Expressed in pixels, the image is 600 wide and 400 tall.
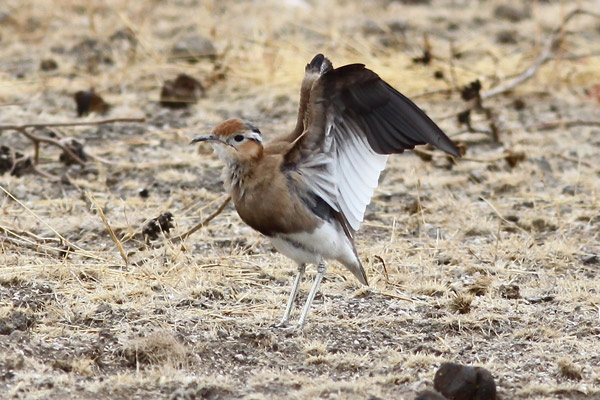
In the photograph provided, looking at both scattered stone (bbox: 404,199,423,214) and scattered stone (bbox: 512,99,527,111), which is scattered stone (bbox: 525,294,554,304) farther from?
scattered stone (bbox: 512,99,527,111)

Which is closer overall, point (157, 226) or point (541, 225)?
point (157, 226)

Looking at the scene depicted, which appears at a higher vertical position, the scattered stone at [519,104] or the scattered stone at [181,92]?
the scattered stone at [519,104]

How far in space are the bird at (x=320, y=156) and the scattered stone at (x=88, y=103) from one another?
13.5 ft

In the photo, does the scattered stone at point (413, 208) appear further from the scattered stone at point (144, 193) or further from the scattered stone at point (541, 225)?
the scattered stone at point (144, 193)

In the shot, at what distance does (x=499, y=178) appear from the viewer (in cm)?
696

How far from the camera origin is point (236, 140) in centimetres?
427

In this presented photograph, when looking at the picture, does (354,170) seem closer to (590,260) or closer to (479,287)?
(479,287)

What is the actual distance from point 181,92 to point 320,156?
465 cm

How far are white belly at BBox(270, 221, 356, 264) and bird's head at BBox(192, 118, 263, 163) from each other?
38 cm

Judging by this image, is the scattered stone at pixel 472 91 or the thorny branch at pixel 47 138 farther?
the scattered stone at pixel 472 91

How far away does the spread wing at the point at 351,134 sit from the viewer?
Result: 165 inches

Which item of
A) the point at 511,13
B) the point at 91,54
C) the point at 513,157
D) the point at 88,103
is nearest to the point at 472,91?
the point at 513,157

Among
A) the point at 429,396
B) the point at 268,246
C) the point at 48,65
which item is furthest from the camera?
the point at 48,65

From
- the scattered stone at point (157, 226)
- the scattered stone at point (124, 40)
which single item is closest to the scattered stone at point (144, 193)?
the scattered stone at point (157, 226)
